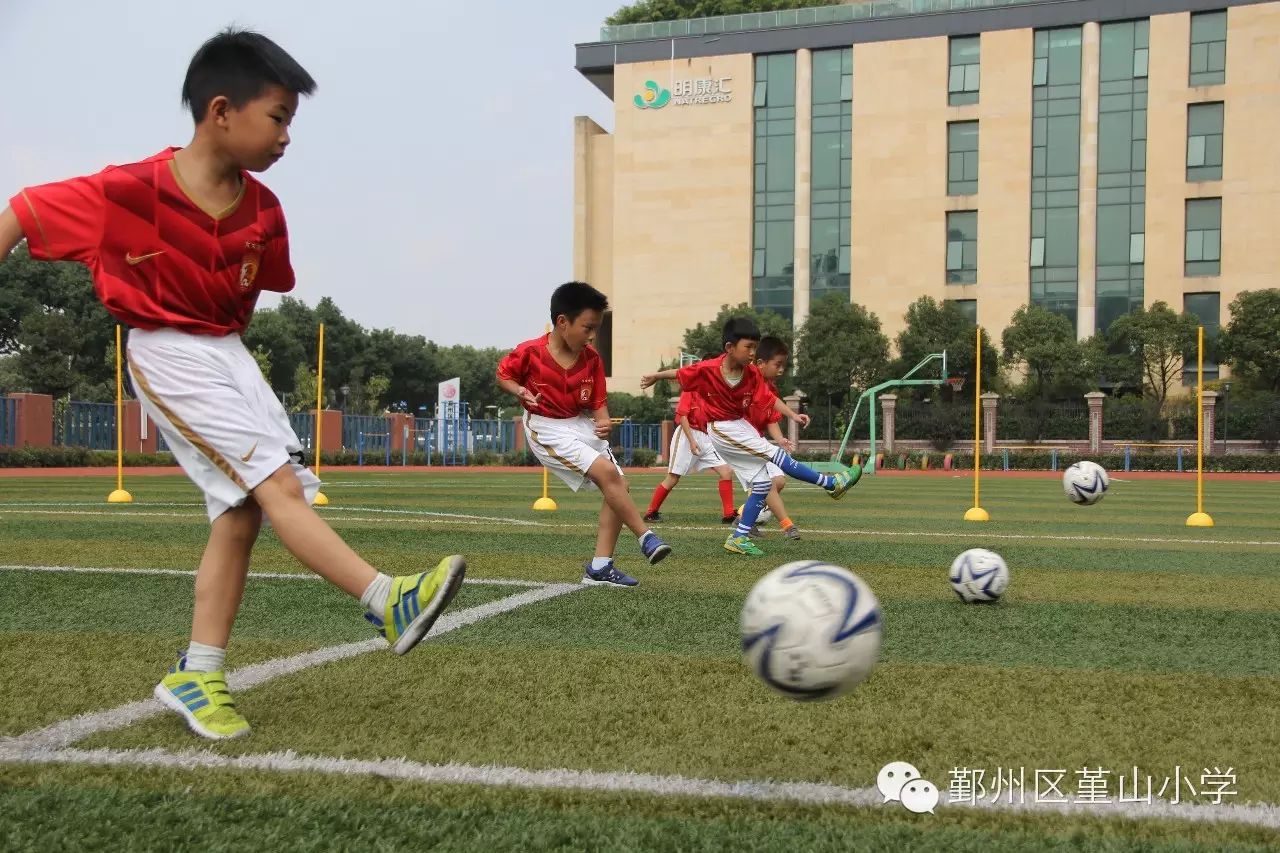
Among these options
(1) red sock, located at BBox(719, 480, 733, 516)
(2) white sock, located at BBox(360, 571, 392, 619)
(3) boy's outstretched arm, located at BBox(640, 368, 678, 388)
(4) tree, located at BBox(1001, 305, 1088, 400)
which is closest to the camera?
(2) white sock, located at BBox(360, 571, 392, 619)

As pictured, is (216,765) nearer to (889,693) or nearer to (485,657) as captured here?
(485,657)

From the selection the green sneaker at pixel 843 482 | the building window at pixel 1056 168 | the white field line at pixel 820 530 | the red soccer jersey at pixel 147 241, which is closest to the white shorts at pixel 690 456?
the white field line at pixel 820 530

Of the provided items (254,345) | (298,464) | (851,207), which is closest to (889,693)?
(298,464)

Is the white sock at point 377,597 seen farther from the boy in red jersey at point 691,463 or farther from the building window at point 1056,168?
the building window at point 1056,168

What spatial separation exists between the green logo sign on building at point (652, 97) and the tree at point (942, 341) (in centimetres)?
1701

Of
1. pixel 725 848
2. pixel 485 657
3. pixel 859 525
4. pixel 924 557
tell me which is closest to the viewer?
pixel 725 848

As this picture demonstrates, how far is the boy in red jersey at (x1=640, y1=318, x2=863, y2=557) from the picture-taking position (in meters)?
9.25

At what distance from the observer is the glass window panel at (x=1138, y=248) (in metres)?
54.6

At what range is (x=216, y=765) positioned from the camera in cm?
290

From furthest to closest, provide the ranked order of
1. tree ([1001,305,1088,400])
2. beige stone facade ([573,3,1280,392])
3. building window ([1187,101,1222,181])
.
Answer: building window ([1187,101,1222,181]), beige stone facade ([573,3,1280,392]), tree ([1001,305,1088,400])

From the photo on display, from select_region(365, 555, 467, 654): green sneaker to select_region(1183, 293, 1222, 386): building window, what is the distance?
180ft

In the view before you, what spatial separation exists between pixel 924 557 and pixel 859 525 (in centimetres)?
363

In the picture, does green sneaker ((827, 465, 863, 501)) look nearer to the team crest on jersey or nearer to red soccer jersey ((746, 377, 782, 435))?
red soccer jersey ((746, 377, 782, 435))

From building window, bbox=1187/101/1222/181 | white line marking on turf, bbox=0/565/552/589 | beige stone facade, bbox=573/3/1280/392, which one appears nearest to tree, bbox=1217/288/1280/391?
beige stone facade, bbox=573/3/1280/392
